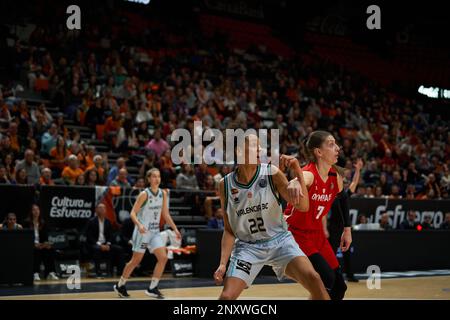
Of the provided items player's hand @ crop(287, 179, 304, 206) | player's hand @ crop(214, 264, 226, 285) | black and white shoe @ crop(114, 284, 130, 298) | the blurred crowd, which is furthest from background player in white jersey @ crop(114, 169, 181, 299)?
player's hand @ crop(287, 179, 304, 206)

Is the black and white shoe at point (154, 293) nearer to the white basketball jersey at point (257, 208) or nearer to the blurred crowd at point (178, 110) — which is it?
the blurred crowd at point (178, 110)

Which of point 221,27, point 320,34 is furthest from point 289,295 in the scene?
point 320,34

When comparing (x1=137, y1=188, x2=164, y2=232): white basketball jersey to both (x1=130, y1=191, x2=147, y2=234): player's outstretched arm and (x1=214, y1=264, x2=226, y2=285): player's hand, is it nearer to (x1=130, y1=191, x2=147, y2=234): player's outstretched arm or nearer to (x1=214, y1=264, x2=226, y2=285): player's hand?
(x1=130, y1=191, x2=147, y2=234): player's outstretched arm

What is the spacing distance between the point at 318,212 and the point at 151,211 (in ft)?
15.6

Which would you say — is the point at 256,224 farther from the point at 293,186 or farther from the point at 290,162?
the point at 290,162

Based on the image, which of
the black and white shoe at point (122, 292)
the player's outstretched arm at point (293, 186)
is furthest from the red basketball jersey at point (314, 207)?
the black and white shoe at point (122, 292)

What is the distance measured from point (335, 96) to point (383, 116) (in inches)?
77.0

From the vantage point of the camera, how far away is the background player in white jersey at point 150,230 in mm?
10148

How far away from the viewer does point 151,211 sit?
1065 cm

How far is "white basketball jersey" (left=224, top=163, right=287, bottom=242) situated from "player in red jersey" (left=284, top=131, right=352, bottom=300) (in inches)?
26.3

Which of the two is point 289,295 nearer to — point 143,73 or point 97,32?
point 143,73

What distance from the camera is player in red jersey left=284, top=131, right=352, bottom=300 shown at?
6305 mm

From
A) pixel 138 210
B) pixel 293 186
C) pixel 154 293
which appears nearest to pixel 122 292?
pixel 154 293

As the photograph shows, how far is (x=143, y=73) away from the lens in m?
20.1
